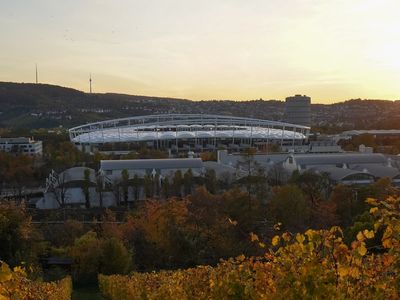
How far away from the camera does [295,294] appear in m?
3.43

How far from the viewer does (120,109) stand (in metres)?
131

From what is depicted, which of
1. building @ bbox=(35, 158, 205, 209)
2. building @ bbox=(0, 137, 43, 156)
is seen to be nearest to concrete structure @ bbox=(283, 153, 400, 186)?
building @ bbox=(35, 158, 205, 209)

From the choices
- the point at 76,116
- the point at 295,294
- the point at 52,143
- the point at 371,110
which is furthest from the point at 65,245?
the point at 371,110

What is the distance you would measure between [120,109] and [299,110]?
46774mm

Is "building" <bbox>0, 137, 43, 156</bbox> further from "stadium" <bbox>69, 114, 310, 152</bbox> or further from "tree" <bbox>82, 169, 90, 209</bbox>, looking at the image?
"tree" <bbox>82, 169, 90, 209</bbox>

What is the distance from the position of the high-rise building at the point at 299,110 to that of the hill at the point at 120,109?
12.1ft

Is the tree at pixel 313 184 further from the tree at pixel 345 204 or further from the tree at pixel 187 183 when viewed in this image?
the tree at pixel 187 183

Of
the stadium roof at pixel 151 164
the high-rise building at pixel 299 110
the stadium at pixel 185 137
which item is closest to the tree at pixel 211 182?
the stadium roof at pixel 151 164

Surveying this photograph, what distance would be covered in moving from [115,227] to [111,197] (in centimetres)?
966

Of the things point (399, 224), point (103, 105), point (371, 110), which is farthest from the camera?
point (371, 110)

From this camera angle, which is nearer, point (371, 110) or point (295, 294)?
point (295, 294)

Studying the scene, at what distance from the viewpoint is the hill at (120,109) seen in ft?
356

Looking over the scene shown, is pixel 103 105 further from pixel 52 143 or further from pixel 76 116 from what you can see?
pixel 52 143

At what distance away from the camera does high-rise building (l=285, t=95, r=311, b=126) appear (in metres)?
103
